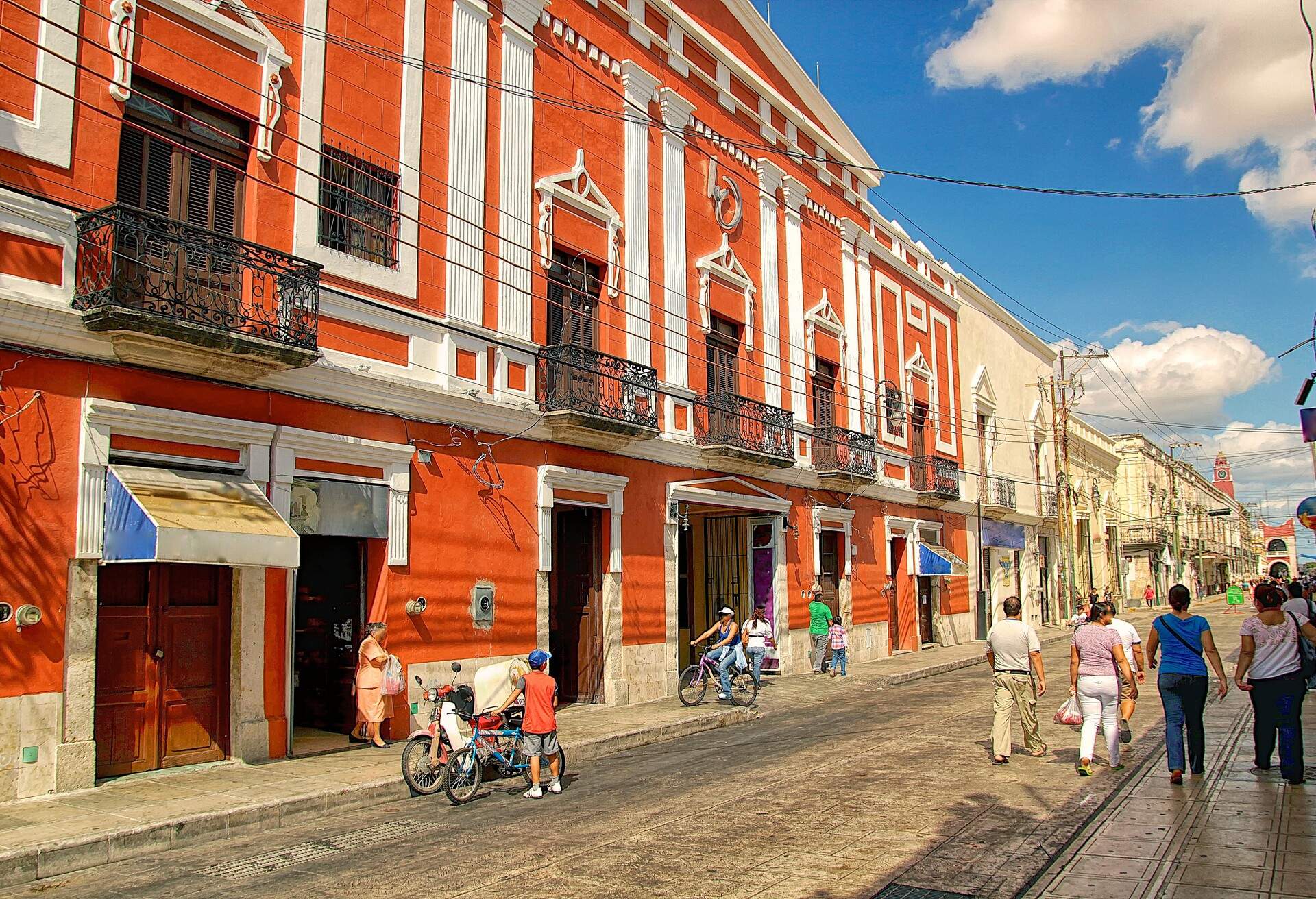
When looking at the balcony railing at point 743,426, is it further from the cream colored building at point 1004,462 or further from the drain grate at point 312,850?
the cream colored building at point 1004,462

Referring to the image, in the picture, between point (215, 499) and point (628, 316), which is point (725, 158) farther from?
point (215, 499)

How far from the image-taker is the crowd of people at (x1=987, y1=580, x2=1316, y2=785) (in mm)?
8305

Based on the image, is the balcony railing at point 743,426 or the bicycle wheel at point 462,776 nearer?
the bicycle wheel at point 462,776

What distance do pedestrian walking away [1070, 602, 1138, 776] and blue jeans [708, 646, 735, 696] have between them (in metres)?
6.69

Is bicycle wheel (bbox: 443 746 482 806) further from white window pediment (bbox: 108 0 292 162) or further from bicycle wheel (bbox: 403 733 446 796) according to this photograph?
white window pediment (bbox: 108 0 292 162)

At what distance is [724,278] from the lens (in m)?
19.4

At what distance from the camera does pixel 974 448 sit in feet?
105

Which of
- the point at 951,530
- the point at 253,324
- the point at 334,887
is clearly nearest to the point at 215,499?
the point at 253,324

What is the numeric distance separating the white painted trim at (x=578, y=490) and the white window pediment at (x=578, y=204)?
305 cm

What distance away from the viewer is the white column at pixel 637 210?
16.8 metres

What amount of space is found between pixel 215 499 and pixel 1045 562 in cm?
3475

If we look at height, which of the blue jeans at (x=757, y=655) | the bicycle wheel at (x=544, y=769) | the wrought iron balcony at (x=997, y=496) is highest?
the wrought iron balcony at (x=997, y=496)

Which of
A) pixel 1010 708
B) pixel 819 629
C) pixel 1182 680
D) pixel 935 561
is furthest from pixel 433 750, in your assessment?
pixel 935 561

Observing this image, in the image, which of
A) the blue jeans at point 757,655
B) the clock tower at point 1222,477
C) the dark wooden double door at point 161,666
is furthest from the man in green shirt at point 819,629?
the clock tower at point 1222,477
